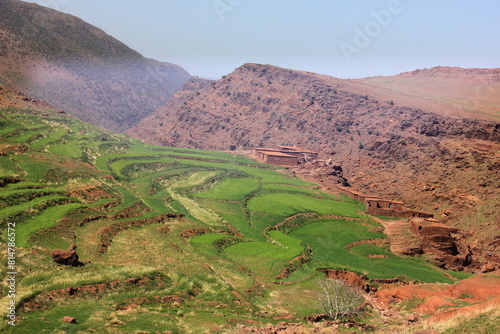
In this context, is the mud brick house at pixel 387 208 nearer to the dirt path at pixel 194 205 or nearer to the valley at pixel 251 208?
the valley at pixel 251 208

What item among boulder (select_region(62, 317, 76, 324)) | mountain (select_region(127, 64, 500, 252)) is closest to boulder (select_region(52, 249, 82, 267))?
boulder (select_region(62, 317, 76, 324))

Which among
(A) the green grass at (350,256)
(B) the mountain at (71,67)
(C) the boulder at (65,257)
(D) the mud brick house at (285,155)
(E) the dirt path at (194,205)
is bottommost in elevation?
(A) the green grass at (350,256)

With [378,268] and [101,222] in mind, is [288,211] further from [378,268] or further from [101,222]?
[101,222]

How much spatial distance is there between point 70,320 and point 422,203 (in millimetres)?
49354

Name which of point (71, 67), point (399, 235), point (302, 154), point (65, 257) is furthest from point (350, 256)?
point (71, 67)

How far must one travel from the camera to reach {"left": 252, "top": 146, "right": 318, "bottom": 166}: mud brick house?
75.2 meters

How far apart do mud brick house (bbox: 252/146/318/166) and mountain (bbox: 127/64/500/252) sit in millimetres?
4276

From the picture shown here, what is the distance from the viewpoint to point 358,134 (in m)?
82.3

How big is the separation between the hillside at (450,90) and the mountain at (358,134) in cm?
458

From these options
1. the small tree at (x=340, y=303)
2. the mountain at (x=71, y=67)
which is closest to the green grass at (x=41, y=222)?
the small tree at (x=340, y=303)

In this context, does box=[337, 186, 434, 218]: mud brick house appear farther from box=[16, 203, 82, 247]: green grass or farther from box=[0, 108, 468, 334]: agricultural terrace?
box=[16, 203, 82, 247]: green grass

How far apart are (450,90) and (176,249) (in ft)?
354

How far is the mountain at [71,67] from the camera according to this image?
9650cm

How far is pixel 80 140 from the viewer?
5909 cm
